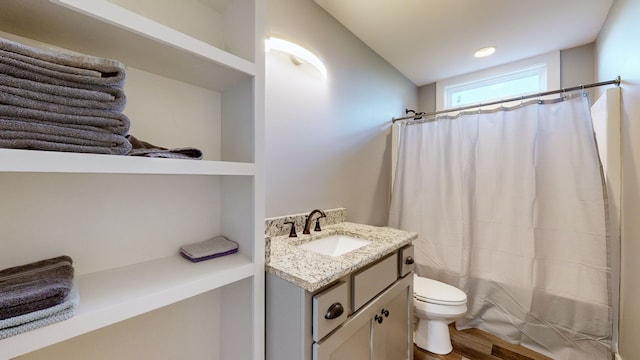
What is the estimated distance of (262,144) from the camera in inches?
35.1

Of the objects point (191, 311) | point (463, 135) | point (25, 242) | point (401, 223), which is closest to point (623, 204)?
point (463, 135)

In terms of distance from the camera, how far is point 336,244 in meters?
1.52

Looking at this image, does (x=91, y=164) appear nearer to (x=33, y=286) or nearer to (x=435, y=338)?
(x=33, y=286)

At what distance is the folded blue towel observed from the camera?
46cm

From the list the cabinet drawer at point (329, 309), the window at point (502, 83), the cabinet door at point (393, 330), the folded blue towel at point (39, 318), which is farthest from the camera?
the window at point (502, 83)

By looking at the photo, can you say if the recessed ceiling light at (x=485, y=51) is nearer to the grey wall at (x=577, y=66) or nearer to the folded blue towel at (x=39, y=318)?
the grey wall at (x=577, y=66)

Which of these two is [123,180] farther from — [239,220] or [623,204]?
[623,204]

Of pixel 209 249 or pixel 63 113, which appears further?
pixel 209 249

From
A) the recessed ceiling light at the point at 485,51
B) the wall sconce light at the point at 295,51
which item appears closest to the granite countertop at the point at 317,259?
the wall sconce light at the point at 295,51

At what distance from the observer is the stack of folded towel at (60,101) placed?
0.49 metres

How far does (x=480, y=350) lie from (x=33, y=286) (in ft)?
7.66

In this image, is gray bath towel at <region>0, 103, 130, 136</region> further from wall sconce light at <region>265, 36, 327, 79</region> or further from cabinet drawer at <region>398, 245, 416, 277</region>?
cabinet drawer at <region>398, 245, 416, 277</region>

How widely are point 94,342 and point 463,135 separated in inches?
97.4

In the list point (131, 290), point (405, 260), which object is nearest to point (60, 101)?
point (131, 290)
